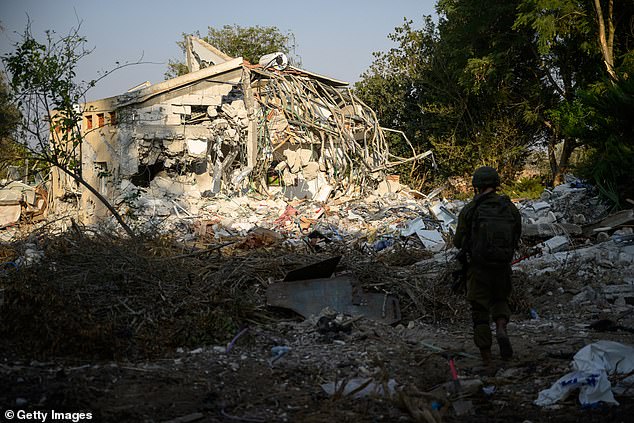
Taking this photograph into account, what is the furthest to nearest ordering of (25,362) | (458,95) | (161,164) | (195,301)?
(458,95), (161,164), (195,301), (25,362)

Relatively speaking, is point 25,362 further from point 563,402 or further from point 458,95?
point 458,95

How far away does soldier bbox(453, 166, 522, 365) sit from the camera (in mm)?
4738

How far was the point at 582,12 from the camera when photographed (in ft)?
56.9

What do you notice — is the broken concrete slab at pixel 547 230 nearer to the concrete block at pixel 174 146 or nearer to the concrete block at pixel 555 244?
the concrete block at pixel 555 244

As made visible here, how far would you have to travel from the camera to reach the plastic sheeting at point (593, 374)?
3.79 meters

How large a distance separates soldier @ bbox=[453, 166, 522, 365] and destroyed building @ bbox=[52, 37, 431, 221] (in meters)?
11.9

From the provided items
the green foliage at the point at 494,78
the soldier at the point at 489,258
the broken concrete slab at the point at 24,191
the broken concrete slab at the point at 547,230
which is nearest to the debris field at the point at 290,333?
the soldier at the point at 489,258

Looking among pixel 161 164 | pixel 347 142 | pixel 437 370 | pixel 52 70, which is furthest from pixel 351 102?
pixel 437 370

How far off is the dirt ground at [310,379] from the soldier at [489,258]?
264mm

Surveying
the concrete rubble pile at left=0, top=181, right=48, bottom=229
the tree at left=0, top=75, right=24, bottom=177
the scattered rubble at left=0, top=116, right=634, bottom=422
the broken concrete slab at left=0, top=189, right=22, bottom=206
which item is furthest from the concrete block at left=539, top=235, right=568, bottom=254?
the broken concrete slab at left=0, top=189, right=22, bottom=206

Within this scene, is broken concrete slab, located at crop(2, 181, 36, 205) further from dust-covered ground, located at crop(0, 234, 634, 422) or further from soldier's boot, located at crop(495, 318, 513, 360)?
soldier's boot, located at crop(495, 318, 513, 360)

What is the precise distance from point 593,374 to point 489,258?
1155 millimetres

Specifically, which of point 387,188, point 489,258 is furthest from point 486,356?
point 387,188

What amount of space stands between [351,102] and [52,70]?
13.3m
